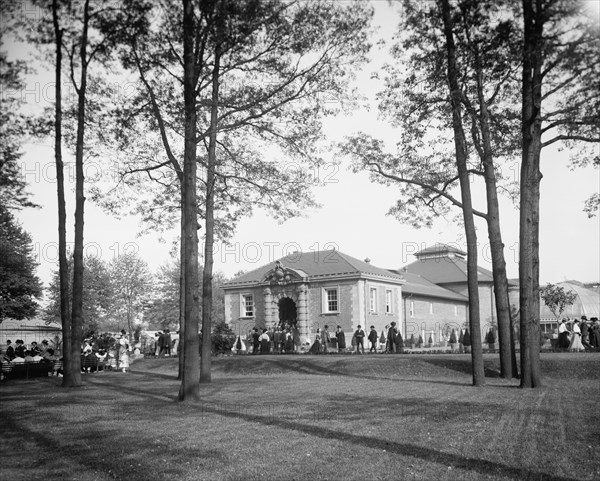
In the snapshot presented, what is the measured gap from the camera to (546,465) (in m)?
6.66

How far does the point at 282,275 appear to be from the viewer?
145ft

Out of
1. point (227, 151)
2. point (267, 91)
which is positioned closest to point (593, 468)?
point (267, 91)

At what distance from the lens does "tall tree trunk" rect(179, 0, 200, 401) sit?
517 inches

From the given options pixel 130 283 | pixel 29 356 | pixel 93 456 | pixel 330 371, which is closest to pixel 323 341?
pixel 330 371

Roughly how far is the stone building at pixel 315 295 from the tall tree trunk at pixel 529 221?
25.5 m

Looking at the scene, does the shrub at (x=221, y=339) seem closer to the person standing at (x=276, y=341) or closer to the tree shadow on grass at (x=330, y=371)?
the person standing at (x=276, y=341)

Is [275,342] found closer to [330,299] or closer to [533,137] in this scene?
[330,299]

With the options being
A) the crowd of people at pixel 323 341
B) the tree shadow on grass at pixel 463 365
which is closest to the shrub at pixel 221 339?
the crowd of people at pixel 323 341

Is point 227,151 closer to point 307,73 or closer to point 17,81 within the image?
point 307,73

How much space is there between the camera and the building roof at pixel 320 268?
140 feet

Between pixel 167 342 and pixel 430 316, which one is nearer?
pixel 167 342

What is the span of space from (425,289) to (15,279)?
3685cm

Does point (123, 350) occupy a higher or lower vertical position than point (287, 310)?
lower

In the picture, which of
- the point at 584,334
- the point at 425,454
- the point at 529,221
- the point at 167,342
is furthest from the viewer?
the point at 167,342
